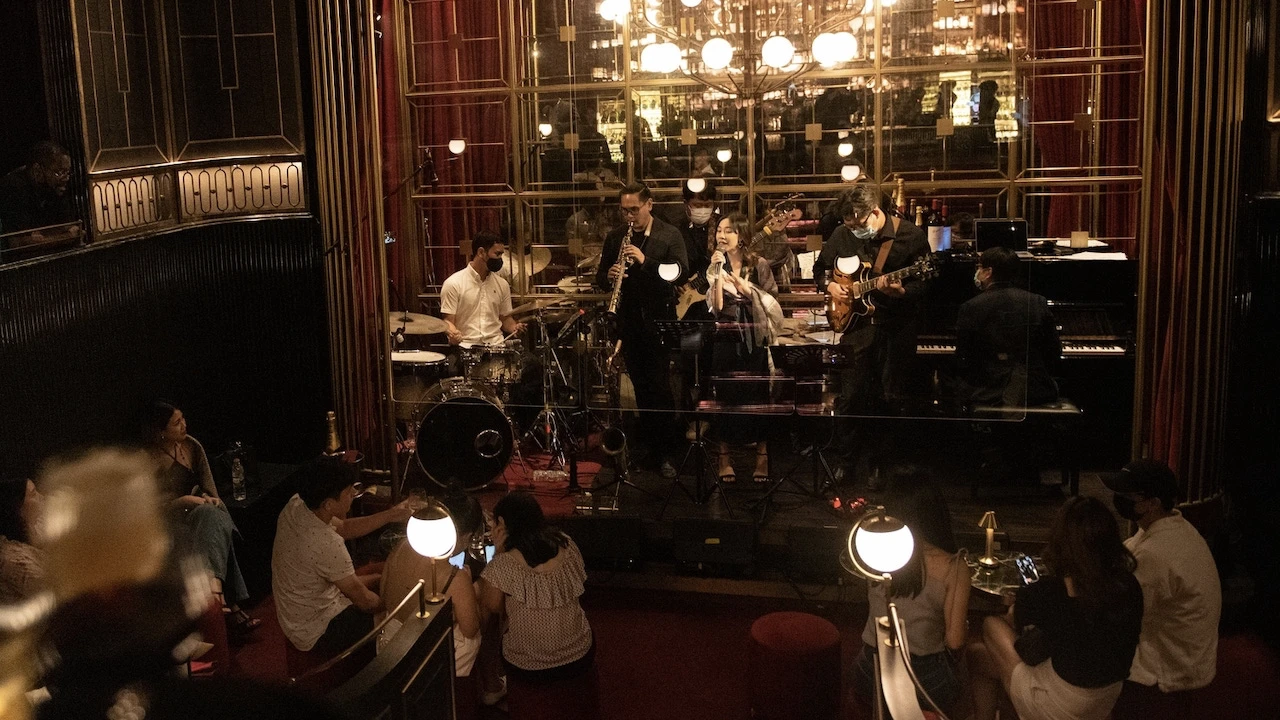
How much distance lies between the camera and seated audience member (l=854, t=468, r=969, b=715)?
15.1 feet

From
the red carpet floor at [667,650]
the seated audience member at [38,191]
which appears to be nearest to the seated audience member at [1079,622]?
the red carpet floor at [667,650]

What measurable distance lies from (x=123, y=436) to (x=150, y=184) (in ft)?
5.12

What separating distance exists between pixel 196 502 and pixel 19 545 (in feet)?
4.01

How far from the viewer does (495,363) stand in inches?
309

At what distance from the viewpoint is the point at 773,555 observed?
687cm

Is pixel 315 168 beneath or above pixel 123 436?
above

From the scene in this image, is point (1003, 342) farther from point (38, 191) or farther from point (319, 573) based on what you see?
point (38, 191)

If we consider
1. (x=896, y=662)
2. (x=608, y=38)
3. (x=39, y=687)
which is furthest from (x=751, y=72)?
(x=39, y=687)

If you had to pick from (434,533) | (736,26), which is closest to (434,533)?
(434,533)

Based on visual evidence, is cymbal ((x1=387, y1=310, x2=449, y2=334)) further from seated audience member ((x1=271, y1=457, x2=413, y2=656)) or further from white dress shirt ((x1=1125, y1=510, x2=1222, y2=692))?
white dress shirt ((x1=1125, y1=510, x2=1222, y2=692))

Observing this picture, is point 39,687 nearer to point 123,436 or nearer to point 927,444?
point 123,436

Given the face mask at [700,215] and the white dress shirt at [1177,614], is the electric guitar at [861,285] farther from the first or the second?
the white dress shirt at [1177,614]

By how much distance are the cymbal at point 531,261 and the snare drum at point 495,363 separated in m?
1.11

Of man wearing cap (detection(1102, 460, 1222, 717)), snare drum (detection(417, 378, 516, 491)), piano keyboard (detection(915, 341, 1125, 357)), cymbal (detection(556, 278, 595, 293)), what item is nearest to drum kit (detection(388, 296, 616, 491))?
snare drum (detection(417, 378, 516, 491))
